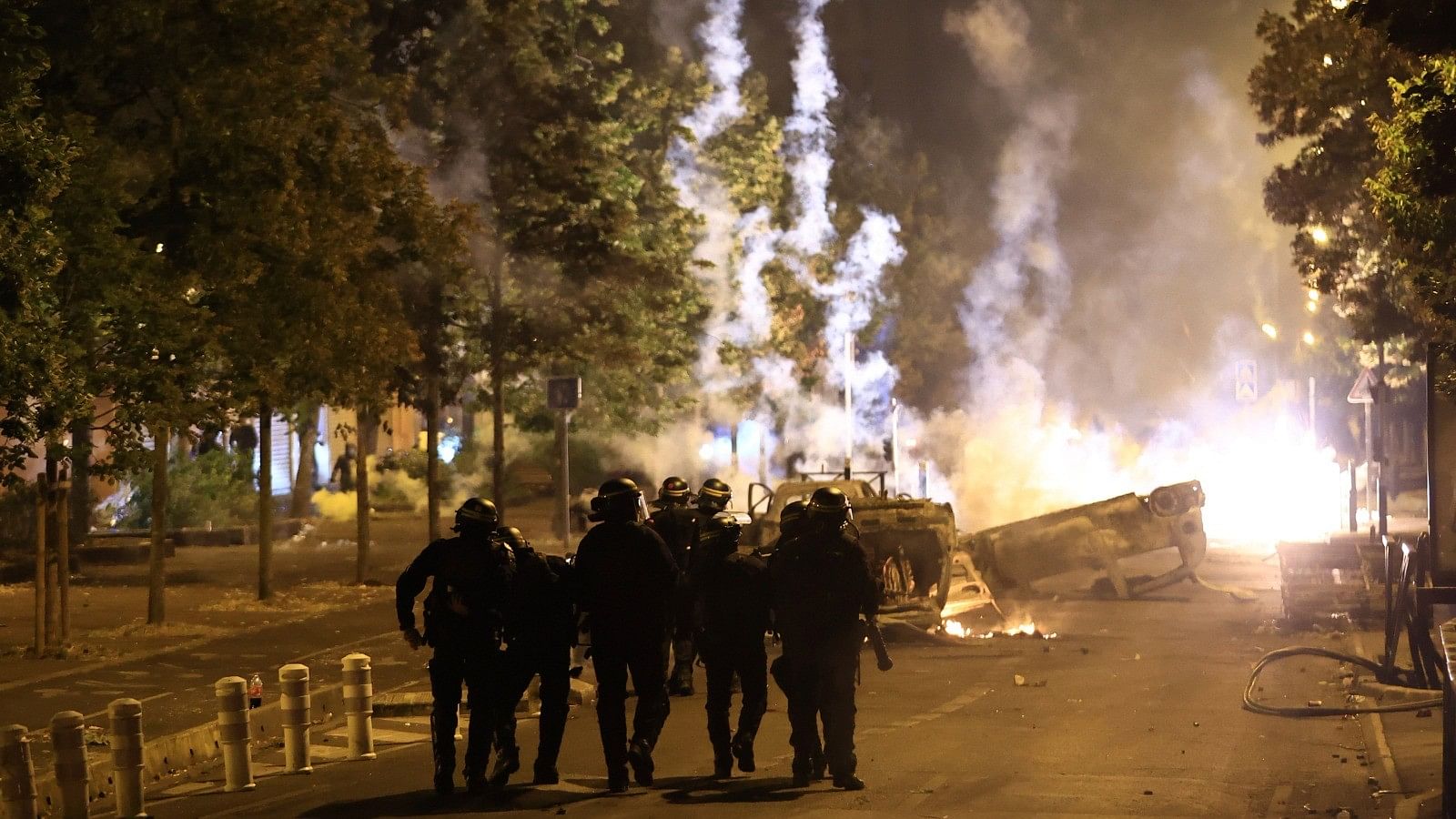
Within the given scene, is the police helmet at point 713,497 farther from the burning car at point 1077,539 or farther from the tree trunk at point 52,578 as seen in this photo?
the burning car at point 1077,539

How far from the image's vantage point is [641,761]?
32.5 feet

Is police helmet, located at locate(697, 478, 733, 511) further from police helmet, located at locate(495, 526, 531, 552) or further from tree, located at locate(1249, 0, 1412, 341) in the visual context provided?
tree, located at locate(1249, 0, 1412, 341)

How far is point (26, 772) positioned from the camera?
9.10 m

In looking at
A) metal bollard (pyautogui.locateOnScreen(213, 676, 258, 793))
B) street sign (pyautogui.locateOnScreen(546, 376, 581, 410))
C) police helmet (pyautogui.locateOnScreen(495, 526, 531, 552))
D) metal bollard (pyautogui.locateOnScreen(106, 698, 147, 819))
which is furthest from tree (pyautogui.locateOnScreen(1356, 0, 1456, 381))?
street sign (pyautogui.locateOnScreen(546, 376, 581, 410))

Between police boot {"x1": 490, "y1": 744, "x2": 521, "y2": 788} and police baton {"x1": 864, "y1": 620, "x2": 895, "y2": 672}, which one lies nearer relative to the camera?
police boot {"x1": 490, "y1": 744, "x2": 521, "y2": 788}

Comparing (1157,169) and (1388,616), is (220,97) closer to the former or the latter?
(1388,616)

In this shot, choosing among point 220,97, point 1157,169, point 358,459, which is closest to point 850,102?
point 1157,169

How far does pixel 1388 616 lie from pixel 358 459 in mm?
14795

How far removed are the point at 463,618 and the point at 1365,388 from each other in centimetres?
2158

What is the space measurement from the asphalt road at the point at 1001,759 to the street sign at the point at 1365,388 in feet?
31.0

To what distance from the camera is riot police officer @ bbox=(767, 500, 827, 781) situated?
10.0 metres

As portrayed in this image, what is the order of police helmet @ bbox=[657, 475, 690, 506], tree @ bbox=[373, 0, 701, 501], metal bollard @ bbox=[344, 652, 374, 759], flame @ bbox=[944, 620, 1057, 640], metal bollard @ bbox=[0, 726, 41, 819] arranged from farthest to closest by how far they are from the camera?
1. tree @ bbox=[373, 0, 701, 501]
2. flame @ bbox=[944, 620, 1057, 640]
3. police helmet @ bbox=[657, 475, 690, 506]
4. metal bollard @ bbox=[344, 652, 374, 759]
5. metal bollard @ bbox=[0, 726, 41, 819]

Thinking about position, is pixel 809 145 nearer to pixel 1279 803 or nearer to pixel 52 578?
pixel 52 578

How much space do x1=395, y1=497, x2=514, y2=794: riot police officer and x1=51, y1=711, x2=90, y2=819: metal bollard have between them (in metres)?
1.82
